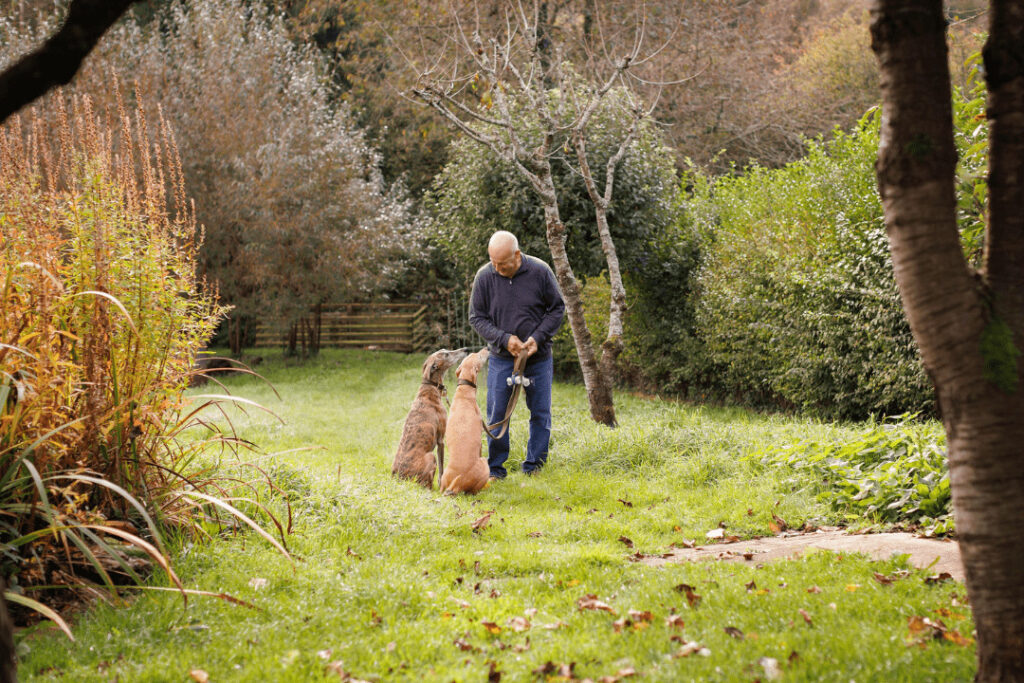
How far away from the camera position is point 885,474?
5.30 m

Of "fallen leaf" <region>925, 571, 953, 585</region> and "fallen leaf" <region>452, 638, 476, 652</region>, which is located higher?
"fallen leaf" <region>925, 571, 953, 585</region>

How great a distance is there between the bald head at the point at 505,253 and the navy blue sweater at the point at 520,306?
0.40 feet

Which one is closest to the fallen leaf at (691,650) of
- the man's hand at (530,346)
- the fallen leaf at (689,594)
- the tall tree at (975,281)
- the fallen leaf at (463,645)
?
the fallen leaf at (689,594)

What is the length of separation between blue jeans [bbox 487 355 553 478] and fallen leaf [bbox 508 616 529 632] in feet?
12.7

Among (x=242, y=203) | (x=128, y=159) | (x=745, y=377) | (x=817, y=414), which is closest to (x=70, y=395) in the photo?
(x=128, y=159)

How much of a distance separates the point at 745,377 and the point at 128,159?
9.05 m

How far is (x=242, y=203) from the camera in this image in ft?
64.1

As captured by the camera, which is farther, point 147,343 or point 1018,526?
point 147,343

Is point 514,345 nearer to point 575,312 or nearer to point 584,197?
point 575,312

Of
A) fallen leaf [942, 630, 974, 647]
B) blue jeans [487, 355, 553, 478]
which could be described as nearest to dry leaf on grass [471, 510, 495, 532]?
blue jeans [487, 355, 553, 478]

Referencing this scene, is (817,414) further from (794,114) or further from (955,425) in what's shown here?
(794,114)

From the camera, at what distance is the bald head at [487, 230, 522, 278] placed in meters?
7.47

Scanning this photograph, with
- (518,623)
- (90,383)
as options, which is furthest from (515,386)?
(90,383)

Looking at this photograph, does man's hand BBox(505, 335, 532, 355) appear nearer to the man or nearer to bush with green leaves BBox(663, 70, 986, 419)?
the man
